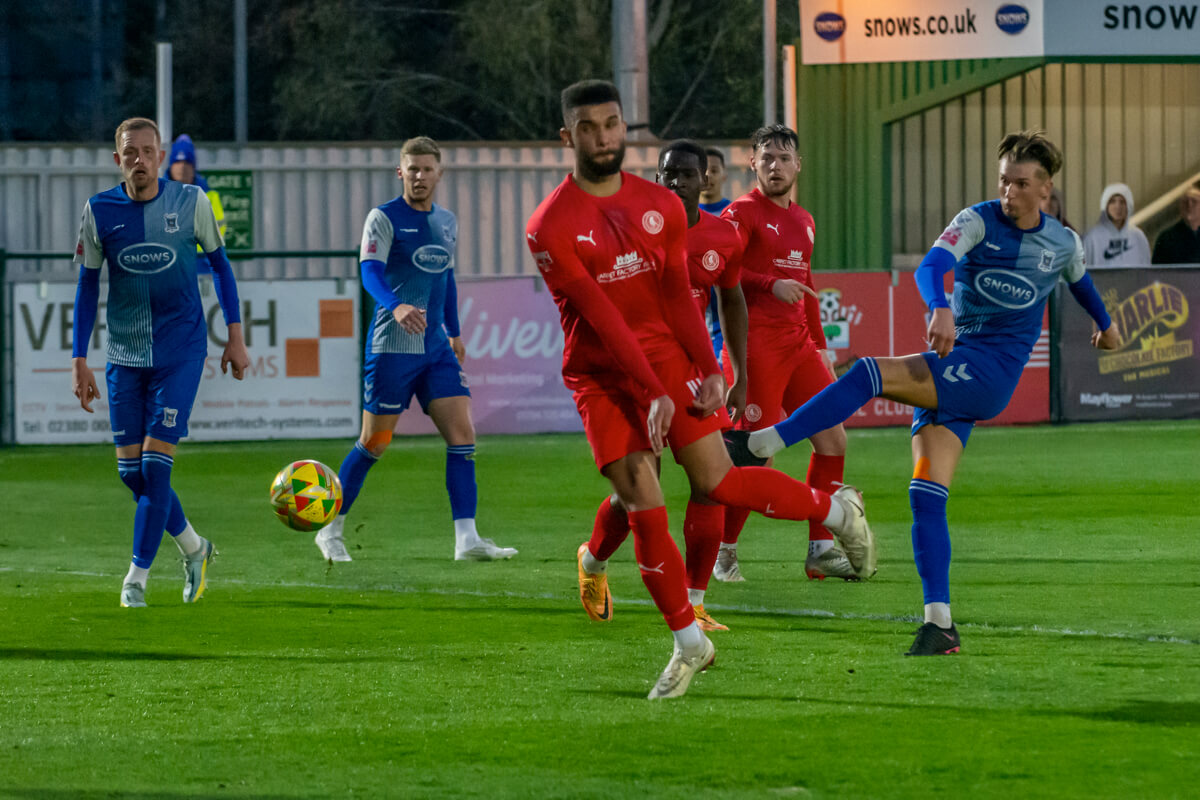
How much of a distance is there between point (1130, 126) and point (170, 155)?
1403 centimetres

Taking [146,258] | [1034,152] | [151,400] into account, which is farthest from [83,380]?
[1034,152]

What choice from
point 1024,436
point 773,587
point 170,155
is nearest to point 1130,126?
point 1024,436

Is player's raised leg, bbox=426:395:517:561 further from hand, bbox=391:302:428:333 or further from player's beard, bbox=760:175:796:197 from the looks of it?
player's beard, bbox=760:175:796:197

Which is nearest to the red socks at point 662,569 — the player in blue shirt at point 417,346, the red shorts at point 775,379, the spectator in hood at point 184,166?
the red shorts at point 775,379

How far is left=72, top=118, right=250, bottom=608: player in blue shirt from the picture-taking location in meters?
8.31

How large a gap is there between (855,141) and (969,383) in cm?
1682

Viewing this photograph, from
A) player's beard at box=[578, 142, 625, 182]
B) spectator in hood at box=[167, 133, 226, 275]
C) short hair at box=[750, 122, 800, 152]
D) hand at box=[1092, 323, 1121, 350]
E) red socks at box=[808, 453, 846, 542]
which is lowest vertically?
red socks at box=[808, 453, 846, 542]

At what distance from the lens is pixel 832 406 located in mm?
6727

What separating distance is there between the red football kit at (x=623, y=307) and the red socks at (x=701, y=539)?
997 mm

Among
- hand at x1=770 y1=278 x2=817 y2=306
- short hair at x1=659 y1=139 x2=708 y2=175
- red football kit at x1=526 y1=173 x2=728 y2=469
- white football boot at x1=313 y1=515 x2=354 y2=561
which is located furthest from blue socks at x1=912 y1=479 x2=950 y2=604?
white football boot at x1=313 y1=515 x2=354 y2=561

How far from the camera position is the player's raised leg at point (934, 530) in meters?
6.52

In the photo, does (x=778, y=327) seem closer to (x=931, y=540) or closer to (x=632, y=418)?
(x=931, y=540)

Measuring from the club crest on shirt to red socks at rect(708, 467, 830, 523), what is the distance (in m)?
0.85

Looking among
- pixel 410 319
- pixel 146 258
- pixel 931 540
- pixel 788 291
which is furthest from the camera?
pixel 410 319
